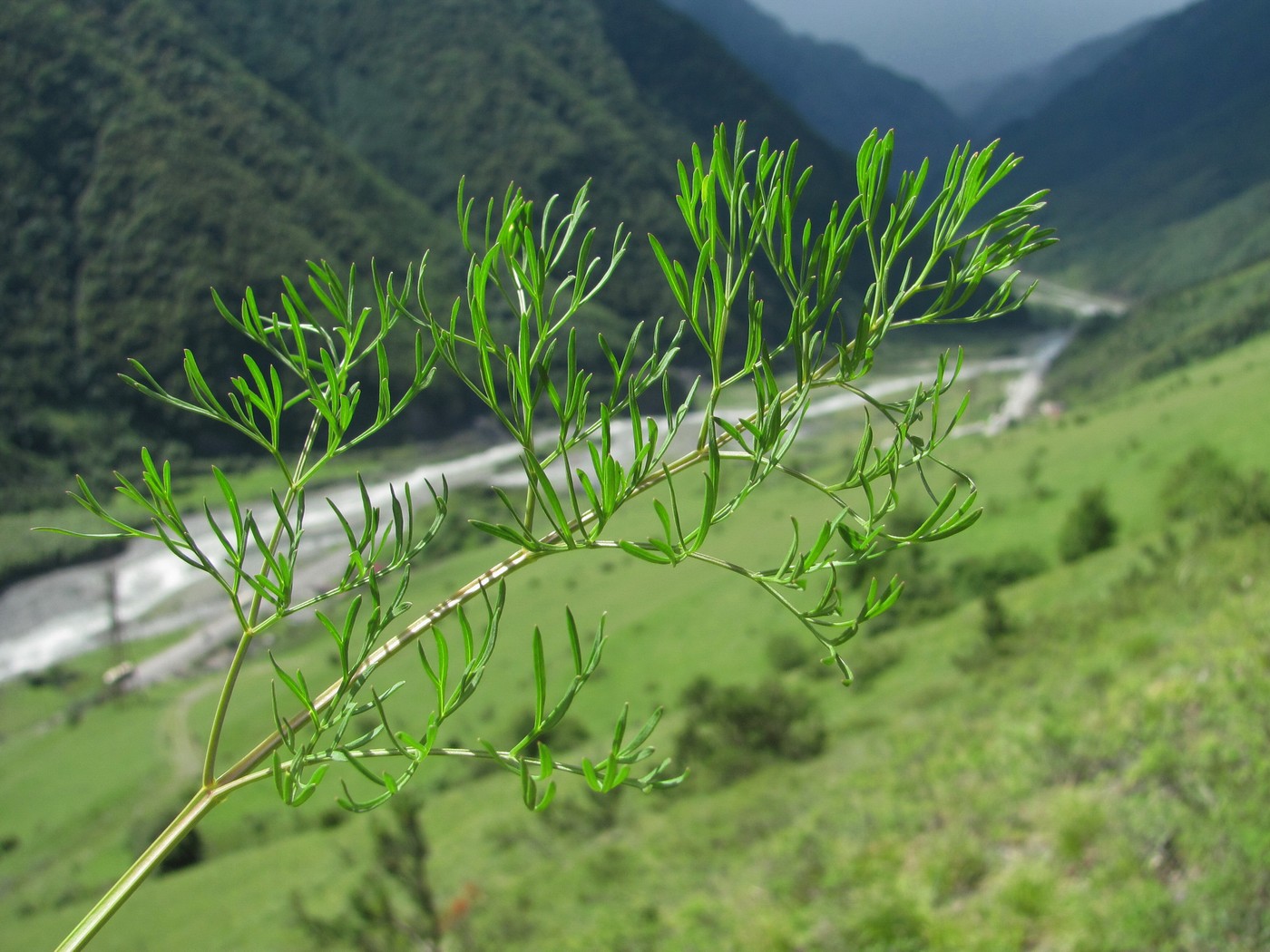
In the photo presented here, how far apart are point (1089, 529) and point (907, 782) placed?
14.0 metres

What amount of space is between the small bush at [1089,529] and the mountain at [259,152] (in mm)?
32532

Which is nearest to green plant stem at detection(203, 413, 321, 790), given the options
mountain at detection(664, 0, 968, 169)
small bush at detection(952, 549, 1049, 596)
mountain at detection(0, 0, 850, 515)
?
small bush at detection(952, 549, 1049, 596)

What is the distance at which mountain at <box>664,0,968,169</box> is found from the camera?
170500 mm

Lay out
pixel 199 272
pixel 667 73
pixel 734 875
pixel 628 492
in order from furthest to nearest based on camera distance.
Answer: pixel 667 73 → pixel 199 272 → pixel 734 875 → pixel 628 492

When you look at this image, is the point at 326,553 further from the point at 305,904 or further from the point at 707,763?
the point at 707,763

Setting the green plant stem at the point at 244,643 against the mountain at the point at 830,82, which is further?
the mountain at the point at 830,82

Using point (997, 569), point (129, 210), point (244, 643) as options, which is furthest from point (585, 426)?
point (129, 210)

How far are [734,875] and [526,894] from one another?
432 cm

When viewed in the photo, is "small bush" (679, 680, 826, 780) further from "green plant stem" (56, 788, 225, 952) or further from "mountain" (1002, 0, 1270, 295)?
"mountain" (1002, 0, 1270, 295)

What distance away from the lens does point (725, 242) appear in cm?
57

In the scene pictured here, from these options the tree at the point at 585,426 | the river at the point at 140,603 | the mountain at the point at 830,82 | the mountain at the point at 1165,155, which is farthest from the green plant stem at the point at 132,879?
the mountain at the point at 830,82

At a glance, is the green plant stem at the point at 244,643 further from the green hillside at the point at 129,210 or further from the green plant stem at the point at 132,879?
the green hillside at the point at 129,210

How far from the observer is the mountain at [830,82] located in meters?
170

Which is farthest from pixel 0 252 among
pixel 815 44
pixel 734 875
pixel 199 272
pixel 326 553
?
pixel 815 44
